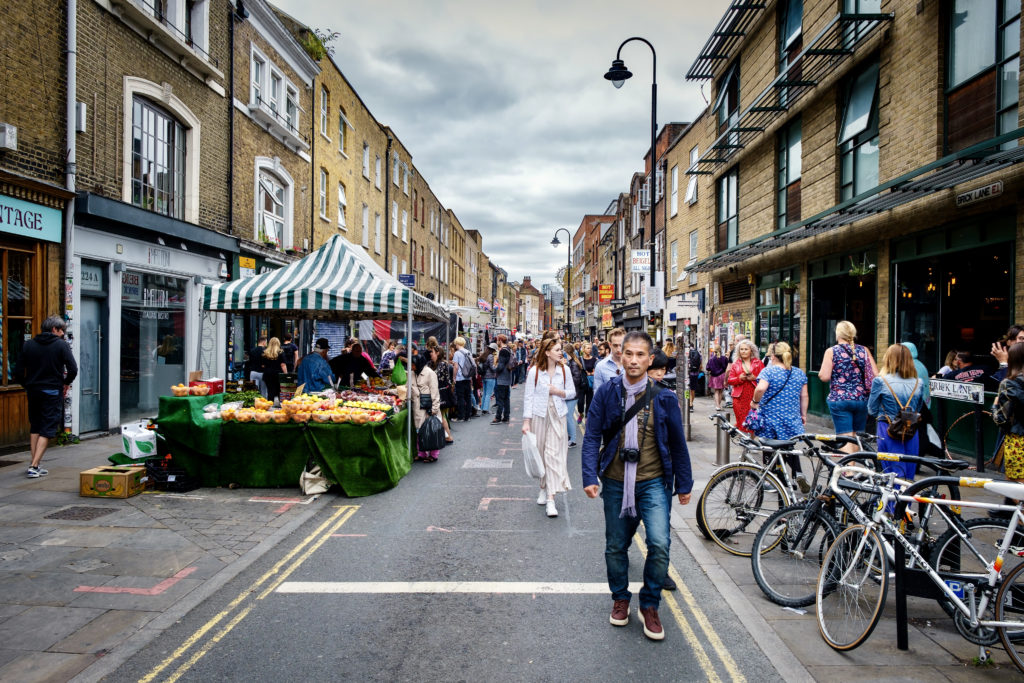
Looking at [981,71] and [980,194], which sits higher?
[981,71]

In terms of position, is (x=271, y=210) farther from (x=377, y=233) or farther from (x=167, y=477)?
(x=167, y=477)

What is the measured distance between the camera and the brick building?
929cm

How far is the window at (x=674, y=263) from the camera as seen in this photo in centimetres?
2772

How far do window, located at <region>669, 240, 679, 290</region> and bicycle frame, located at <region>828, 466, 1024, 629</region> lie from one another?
79.4 feet

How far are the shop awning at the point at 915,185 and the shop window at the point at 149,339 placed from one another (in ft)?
42.4

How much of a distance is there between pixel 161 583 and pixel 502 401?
34.2 ft

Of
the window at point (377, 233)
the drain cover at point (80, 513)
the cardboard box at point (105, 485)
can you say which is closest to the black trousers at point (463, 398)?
the cardboard box at point (105, 485)

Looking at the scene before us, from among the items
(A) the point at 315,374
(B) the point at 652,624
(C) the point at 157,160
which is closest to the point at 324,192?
(C) the point at 157,160

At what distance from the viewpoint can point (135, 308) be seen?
12.5 m

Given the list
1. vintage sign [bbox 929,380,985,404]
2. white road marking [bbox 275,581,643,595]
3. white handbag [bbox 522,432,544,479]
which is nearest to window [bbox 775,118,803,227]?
vintage sign [bbox 929,380,985,404]

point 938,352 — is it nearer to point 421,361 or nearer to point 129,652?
point 421,361

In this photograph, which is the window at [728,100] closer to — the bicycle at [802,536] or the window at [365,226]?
the window at [365,226]

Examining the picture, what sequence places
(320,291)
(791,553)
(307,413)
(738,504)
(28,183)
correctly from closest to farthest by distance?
1. (791,553)
2. (738,504)
3. (307,413)
4. (320,291)
5. (28,183)

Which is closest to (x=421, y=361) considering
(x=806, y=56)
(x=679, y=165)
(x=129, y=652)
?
(x=129, y=652)
